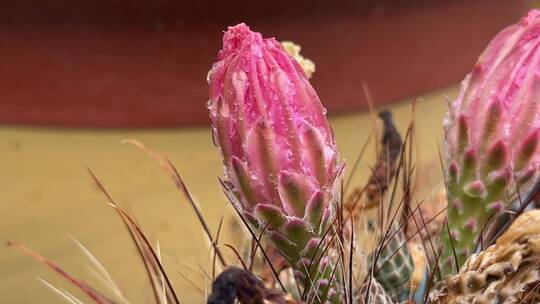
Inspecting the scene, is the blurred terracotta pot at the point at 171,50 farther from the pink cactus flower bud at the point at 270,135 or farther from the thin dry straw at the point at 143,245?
the pink cactus flower bud at the point at 270,135

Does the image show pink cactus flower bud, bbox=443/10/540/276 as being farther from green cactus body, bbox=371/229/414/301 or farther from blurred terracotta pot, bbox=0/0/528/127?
blurred terracotta pot, bbox=0/0/528/127

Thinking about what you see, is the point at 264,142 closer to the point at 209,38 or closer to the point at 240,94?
the point at 240,94

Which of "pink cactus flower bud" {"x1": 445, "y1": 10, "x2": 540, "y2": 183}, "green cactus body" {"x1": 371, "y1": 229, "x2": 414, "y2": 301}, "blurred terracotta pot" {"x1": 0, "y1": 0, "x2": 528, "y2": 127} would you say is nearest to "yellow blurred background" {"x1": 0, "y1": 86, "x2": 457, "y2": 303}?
"blurred terracotta pot" {"x1": 0, "y1": 0, "x2": 528, "y2": 127}

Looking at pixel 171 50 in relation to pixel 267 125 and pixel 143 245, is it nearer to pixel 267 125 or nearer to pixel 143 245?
pixel 143 245

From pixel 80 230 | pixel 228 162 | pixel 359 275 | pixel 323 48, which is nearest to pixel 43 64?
pixel 80 230

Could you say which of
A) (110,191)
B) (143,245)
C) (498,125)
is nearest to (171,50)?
(110,191)

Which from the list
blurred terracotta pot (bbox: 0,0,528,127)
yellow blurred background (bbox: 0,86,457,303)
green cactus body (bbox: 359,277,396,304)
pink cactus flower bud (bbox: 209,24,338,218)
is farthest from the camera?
blurred terracotta pot (bbox: 0,0,528,127)
